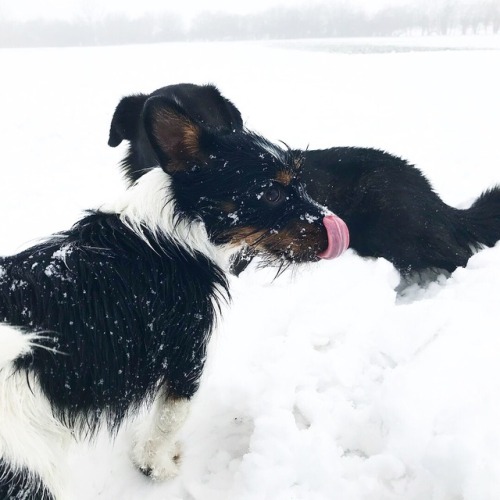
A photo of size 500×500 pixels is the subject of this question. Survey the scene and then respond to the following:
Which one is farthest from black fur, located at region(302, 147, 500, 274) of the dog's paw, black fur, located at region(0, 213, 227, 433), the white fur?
the white fur

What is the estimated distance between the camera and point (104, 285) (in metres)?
1.78

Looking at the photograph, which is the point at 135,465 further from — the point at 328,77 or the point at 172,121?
the point at 328,77

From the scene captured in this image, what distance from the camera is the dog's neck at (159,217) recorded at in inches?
79.7

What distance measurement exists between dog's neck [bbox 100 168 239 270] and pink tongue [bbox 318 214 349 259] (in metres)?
0.49

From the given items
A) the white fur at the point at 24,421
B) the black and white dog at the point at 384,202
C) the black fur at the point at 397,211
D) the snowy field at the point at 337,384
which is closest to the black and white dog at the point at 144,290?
the white fur at the point at 24,421

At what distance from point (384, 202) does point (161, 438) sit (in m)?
2.61

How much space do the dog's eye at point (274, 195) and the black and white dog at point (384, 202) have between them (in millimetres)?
1524

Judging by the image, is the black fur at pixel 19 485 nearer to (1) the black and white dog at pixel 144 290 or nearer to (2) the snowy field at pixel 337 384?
(1) the black and white dog at pixel 144 290

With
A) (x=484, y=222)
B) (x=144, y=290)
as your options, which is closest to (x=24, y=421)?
(x=144, y=290)

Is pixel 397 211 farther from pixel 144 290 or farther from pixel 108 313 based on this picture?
pixel 108 313

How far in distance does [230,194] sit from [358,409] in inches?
52.9

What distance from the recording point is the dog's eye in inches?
85.0

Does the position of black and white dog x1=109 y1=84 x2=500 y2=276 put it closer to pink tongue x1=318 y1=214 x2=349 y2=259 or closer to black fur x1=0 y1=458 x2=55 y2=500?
pink tongue x1=318 y1=214 x2=349 y2=259

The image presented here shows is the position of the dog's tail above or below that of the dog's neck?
below
